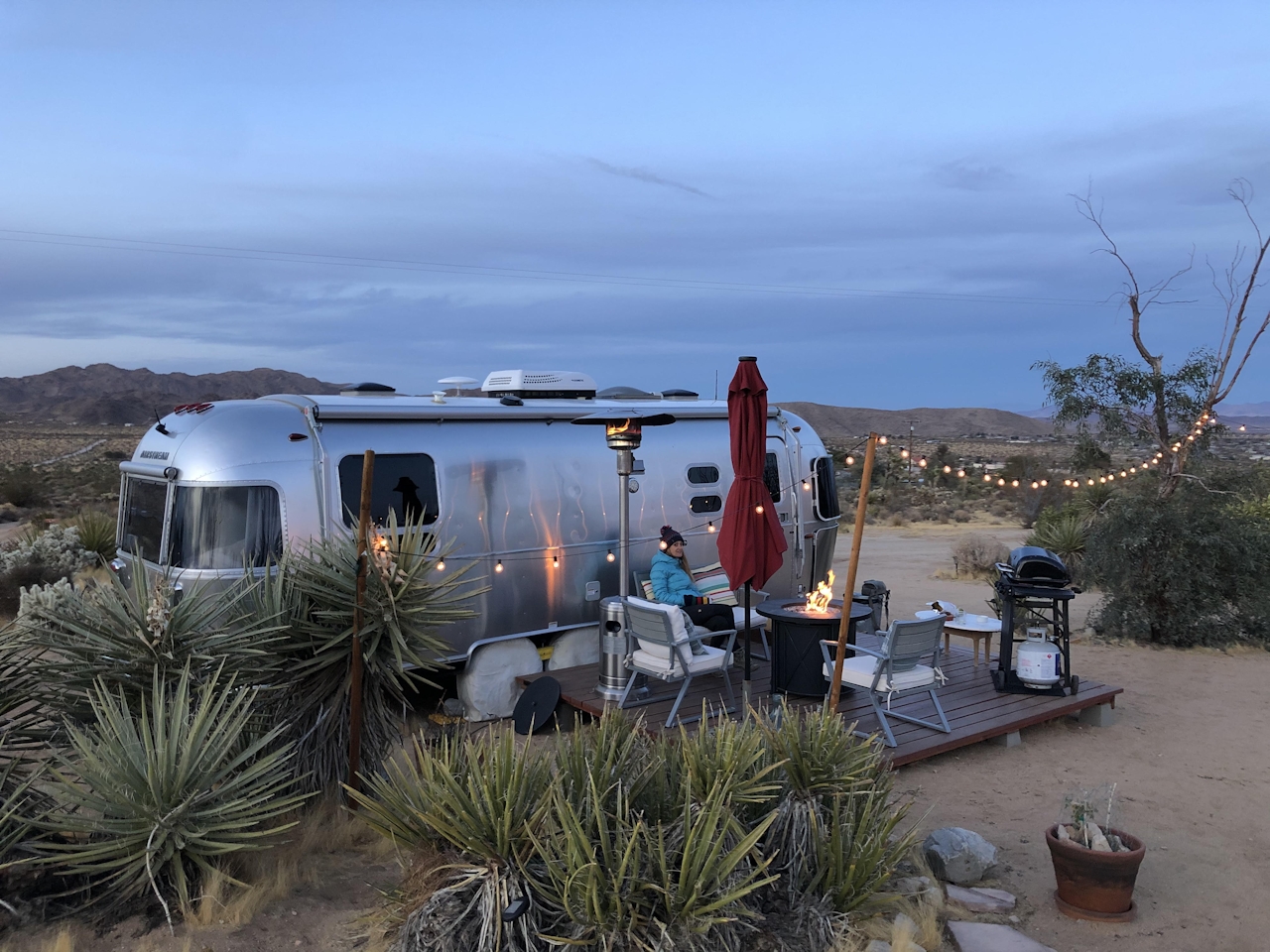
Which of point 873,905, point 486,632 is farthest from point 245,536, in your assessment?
point 873,905

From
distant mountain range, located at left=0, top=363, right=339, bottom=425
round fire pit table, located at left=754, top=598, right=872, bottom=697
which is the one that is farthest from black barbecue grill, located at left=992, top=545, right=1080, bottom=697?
distant mountain range, located at left=0, top=363, right=339, bottom=425

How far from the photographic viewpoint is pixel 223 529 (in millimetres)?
7223

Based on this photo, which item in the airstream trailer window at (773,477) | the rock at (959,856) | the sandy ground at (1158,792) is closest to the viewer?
the sandy ground at (1158,792)

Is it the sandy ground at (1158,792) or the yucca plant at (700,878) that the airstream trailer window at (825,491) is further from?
the yucca plant at (700,878)

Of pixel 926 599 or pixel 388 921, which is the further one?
pixel 926 599

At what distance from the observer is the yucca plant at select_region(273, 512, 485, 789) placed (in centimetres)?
557

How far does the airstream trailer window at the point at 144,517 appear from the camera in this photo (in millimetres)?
7598

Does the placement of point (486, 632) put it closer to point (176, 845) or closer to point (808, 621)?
point (808, 621)

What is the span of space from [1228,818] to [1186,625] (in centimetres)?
524

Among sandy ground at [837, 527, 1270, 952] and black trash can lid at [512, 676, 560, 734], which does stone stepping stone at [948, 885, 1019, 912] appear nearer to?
sandy ground at [837, 527, 1270, 952]

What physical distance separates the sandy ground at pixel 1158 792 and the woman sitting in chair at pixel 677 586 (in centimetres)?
238

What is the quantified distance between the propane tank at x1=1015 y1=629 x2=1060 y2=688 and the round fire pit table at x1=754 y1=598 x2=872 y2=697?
1.41 meters

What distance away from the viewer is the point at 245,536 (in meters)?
7.24

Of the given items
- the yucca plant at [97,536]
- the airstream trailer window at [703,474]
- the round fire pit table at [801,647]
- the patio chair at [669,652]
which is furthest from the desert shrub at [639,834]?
the yucca plant at [97,536]
